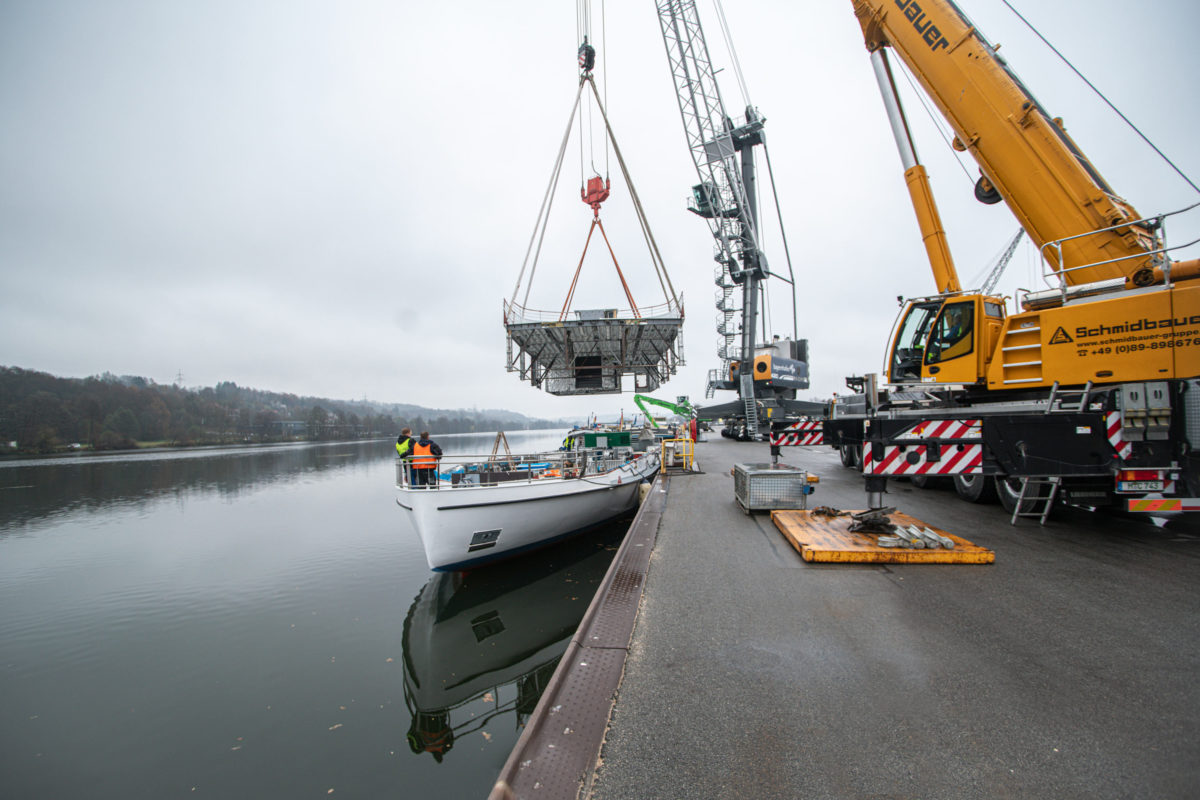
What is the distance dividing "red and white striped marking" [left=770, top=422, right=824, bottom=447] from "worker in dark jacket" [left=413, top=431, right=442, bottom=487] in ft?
19.0

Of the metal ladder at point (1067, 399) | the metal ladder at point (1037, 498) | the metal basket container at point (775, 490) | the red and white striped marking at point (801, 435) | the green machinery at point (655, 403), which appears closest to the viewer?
the metal ladder at point (1067, 399)

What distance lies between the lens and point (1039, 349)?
5855mm

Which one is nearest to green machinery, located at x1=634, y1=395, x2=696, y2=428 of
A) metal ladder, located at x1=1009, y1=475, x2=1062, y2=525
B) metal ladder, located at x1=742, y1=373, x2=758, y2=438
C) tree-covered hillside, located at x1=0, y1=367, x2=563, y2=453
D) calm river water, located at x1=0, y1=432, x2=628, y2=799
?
metal ladder, located at x1=742, y1=373, x2=758, y2=438

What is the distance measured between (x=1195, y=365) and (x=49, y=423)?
9207cm

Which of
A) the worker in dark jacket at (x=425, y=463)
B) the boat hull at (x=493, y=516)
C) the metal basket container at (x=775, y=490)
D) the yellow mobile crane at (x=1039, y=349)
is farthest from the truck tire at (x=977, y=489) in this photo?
the worker in dark jacket at (x=425, y=463)

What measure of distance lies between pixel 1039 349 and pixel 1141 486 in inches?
73.6

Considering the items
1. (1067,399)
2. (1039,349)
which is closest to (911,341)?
(1039,349)

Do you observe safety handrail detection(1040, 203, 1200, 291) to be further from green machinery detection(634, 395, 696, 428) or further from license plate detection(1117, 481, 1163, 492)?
green machinery detection(634, 395, 696, 428)

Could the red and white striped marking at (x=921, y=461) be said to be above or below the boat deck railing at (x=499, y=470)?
above

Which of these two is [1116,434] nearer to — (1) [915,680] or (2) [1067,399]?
(2) [1067,399]

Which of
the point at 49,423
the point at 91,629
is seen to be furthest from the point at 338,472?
the point at 49,423

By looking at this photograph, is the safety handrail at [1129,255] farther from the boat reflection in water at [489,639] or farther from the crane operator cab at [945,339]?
the boat reflection in water at [489,639]

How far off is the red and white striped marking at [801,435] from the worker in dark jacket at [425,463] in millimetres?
5785

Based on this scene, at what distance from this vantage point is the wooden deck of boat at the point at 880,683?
200cm
